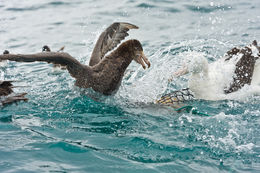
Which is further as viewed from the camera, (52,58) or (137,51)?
(137,51)

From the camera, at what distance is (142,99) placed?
6297mm

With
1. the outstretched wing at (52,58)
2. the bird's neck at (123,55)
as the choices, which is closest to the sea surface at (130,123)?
the outstretched wing at (52,58)

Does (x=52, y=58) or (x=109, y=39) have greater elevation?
(x=109, y=39)

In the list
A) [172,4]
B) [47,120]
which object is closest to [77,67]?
[47,120]

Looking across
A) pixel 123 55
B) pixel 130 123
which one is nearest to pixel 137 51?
pixel 123 55

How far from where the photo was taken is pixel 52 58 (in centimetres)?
556

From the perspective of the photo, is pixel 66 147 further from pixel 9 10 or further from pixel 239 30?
pixel 9 10

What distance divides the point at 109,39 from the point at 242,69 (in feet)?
9.11

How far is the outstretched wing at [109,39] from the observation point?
278 inches

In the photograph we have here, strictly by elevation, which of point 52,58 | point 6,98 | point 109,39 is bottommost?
point 6,98

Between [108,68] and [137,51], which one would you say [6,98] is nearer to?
[108,68]

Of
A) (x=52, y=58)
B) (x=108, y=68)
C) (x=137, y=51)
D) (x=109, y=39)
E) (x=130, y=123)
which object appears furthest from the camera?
(x=109, y=39)

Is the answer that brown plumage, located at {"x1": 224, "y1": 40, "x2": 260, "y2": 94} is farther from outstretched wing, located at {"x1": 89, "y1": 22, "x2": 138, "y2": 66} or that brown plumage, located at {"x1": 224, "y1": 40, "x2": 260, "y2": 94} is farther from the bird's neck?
outstretched wing, located at {"x1": 89, "y1": 22, "x2": 138, "y2": 66}

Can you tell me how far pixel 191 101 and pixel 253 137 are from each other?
174 centimetres
